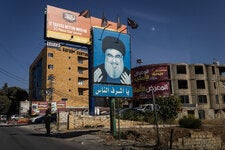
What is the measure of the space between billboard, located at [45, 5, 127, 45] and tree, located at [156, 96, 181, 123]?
10812 millimetres

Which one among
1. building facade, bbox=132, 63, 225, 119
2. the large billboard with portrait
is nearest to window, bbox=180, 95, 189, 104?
building facade, bbox=132, 63, 225, 119

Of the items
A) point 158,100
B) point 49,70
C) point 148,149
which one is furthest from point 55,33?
point 49,70

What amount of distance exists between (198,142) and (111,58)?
318 inches

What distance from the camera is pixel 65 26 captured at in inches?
1174

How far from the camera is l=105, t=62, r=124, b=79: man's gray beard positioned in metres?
18.5

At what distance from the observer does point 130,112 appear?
30172 mm

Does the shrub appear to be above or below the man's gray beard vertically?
below

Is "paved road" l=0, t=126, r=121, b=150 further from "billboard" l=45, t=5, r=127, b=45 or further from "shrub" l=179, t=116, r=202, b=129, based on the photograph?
"billboard" l=45, t=5, r=127, b=45

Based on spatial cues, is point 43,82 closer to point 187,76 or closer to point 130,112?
point 187,76

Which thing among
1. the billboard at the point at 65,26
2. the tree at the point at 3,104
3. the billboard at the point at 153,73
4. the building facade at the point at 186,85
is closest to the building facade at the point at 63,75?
the tree at the point at 3,104

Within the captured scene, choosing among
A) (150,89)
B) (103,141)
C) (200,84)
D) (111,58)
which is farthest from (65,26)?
(200,84)

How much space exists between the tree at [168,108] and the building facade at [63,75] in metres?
30.6

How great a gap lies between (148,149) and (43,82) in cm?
5536

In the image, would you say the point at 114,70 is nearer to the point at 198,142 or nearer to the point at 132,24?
the point at 132,24
